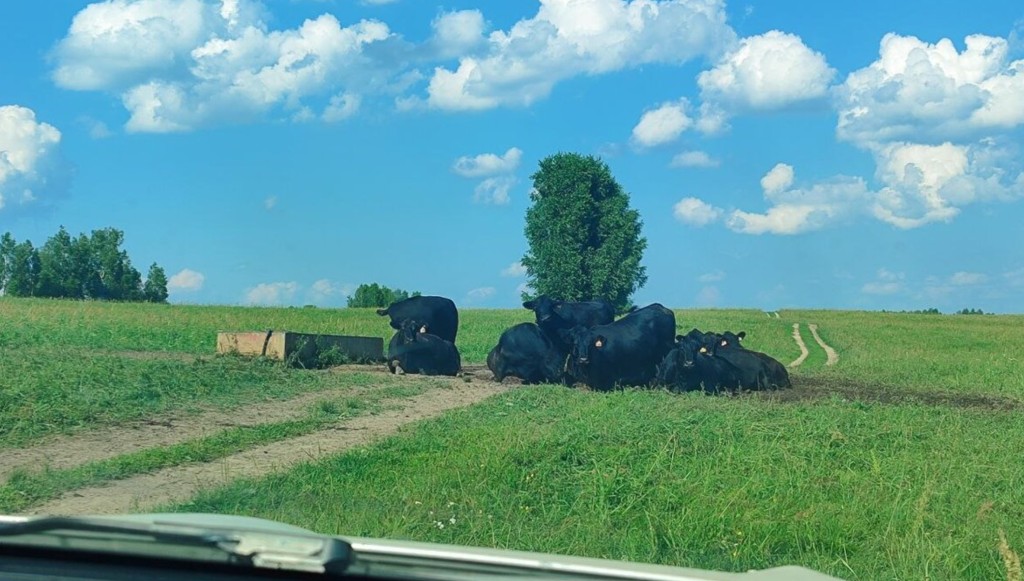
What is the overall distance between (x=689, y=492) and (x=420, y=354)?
39.9 feet

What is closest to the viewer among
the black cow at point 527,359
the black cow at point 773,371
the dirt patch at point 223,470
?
the dirt patch at point 223,470

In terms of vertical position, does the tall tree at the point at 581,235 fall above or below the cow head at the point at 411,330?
above

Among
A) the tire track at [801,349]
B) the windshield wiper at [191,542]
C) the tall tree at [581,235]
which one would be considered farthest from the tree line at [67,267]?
the windshield wiper at [191,542]

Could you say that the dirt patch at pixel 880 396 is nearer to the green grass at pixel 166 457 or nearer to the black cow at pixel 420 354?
the black cow at pixel 420 354

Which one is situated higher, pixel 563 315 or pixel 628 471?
pixel 563 315

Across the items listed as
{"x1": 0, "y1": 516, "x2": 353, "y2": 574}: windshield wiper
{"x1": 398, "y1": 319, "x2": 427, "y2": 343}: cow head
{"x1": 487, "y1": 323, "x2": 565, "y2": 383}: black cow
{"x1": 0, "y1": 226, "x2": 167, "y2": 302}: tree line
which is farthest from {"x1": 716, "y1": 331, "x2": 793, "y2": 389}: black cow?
{"x1": 0, "y1": 226, "x2": 167, "y2": 302}: tree line

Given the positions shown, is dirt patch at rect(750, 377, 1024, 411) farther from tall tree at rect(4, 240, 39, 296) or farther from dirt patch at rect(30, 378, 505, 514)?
tall tree at rect(4, 240, 39, 296)

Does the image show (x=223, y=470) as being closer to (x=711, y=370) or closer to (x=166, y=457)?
(x=166, y=457)

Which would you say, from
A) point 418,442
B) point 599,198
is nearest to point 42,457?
point 418,442

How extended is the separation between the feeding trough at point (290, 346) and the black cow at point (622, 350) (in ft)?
14.3

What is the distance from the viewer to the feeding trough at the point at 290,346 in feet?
61.5

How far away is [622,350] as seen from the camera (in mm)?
18359

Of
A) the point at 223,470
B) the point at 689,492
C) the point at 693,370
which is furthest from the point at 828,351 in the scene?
the point at 223,470

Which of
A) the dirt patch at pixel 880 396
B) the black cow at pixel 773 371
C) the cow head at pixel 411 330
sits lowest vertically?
the dirt patch at pixel 880 396
